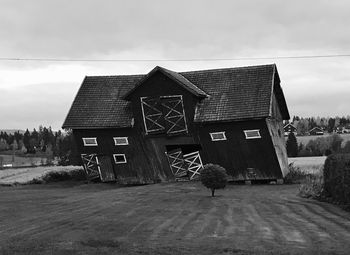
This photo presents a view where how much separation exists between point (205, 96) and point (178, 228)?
25.8 m

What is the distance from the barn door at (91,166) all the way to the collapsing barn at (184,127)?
84mm

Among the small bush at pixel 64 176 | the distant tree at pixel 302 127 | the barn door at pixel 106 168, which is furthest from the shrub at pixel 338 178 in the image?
the distant tree at pixel 302 127

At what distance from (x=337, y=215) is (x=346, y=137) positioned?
384ft

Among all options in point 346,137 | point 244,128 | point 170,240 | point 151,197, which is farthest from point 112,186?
point 346,137

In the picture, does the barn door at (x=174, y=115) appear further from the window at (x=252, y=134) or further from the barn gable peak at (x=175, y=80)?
the window at (x=252, y=134)

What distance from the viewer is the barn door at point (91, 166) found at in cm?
4216

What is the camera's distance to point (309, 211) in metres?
20.0

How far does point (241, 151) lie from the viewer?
38.2 metres

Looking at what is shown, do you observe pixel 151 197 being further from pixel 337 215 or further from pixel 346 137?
pixel 346 137

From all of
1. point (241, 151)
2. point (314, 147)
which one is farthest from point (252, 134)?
point (314, 147)

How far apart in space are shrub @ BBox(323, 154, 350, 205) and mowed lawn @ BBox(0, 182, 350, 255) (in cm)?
69

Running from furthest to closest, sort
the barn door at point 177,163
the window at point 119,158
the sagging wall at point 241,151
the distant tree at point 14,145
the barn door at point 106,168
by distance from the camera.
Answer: the distant tree at point 14,145
the barn door at point 106,168
the window at point 119,158
the barn door at point 177,163
the sagging wall at point 241,151

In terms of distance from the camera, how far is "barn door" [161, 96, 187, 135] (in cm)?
3928

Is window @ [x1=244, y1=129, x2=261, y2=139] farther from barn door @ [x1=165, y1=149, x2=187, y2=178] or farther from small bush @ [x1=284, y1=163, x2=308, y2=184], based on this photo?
barn door @ [x1=165, y1=149, x2=187, y2=178]
